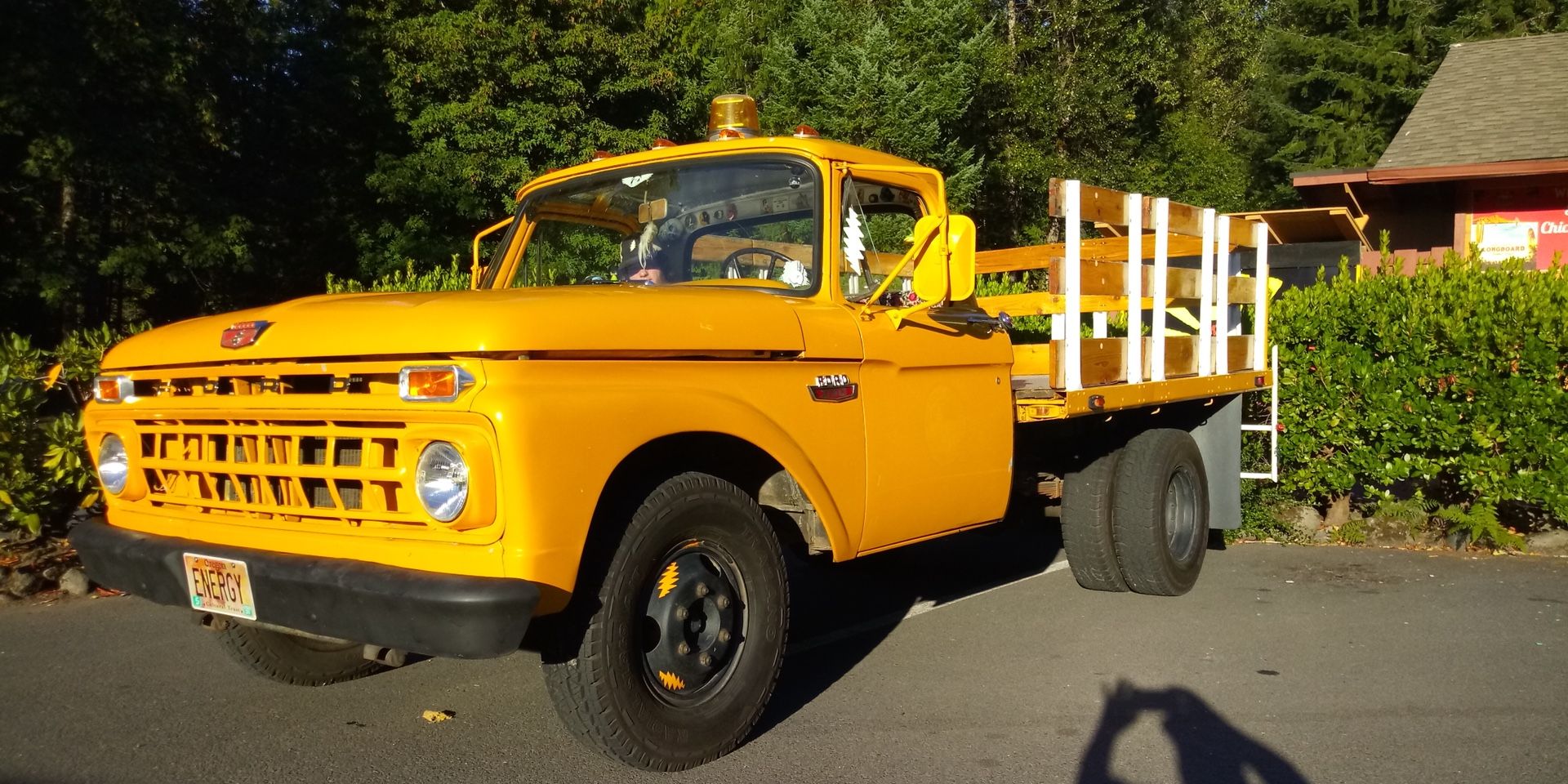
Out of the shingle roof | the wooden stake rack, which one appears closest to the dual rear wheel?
the wooden stake rack

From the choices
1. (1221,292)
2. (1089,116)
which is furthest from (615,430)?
(1089,116)

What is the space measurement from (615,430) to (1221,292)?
4668 mm

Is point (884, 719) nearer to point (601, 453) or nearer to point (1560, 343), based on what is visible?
point (601, 453)

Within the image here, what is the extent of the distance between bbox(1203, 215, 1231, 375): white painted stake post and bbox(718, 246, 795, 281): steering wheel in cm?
318

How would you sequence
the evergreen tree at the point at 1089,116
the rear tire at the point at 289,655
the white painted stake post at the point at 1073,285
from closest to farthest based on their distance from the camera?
the rear tire at the point at 289,655
the white painted stake post at the point at 1073,285
the evergreen tree at the point at 1089,116

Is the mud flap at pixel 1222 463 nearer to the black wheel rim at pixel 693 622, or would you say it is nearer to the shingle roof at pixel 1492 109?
the black wheel rim at pixel 693 622

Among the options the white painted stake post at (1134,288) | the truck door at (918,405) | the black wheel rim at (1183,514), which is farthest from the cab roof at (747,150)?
the black wheel rim at (1183,514)

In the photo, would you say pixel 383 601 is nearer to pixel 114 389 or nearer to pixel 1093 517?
pixel 114 389

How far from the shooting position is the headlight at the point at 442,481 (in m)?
3.17

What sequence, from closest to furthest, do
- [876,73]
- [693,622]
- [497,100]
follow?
[693,622] < [497,100] < [876,73]

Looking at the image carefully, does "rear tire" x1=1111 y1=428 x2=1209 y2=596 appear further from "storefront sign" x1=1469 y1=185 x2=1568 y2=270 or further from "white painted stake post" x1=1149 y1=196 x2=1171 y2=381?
"storefront sign" x1=1469 y1=185 x2=1568 y2=270

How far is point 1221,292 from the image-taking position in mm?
6930

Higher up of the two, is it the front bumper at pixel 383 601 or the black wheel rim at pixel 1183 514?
the front bumper at pixel 383 601

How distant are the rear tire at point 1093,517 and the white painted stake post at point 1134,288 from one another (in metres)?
0.55
